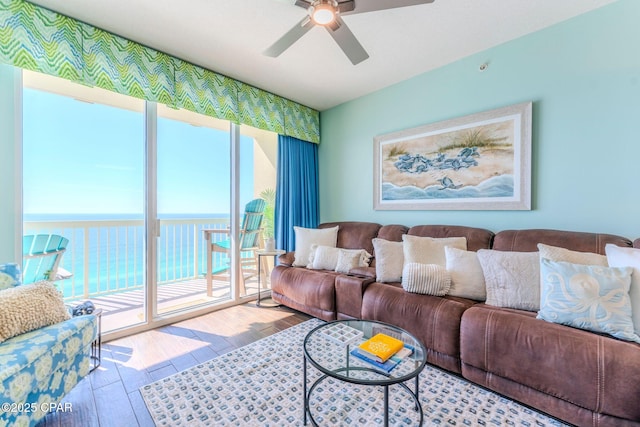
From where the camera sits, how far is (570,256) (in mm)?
1740

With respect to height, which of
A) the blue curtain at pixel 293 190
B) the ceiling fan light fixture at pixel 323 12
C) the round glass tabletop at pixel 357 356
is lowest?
the round glass tabletop at pixel 357 356

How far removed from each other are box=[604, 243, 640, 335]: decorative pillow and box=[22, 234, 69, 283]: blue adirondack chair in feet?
12.5

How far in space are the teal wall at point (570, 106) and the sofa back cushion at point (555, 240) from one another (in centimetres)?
22

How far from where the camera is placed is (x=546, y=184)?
2.21 m

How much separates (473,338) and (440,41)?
7.80 feet

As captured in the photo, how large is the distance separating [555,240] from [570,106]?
3.51ft

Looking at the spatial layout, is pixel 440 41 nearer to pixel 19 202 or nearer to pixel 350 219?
pixel 350 219

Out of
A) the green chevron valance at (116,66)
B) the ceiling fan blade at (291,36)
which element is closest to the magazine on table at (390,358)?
the ceiling fan blade at (291,36)

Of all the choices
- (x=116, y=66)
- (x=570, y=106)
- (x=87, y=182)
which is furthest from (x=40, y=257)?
(x=570, y=106)

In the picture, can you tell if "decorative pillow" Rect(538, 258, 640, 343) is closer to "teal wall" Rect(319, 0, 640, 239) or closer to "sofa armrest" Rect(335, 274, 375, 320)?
"teal wall" Rect(319, 0, 640, 239)

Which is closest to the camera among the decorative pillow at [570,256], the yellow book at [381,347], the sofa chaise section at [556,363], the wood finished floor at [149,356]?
the sofa chaise section at [556,363]

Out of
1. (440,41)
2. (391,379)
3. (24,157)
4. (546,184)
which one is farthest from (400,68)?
(24,157)

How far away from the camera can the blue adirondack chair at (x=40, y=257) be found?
2.06 metres

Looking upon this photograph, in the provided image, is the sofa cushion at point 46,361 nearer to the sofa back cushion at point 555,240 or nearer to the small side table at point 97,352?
the small side table at point 97,352
